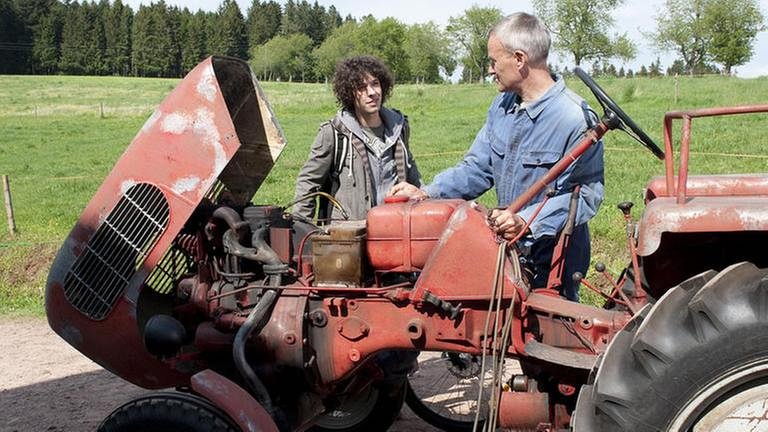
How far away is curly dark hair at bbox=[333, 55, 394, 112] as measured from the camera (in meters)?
4.93

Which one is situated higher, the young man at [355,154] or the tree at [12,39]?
the tree at [12,39]

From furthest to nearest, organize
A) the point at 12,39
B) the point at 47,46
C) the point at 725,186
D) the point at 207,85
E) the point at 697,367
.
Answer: the point at 12,39 < the point at 47,46 < the point at 207,85 < the point at 725,186 < the point at 697,367

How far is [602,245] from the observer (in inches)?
318

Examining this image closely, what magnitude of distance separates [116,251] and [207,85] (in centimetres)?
83

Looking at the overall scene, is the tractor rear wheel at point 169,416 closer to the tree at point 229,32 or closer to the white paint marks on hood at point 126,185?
the white paint marks on hood at point 126,185

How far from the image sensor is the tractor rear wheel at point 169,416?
3244 millimetres

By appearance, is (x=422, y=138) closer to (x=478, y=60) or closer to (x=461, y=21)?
(x=478, y=60)

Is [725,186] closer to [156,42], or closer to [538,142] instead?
[538,142]

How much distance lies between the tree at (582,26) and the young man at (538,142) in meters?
63.7

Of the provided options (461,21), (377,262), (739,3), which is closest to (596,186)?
(377,262)

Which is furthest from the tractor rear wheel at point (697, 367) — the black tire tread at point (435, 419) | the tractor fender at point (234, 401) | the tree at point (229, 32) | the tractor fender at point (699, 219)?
the tree at point (229, 32)

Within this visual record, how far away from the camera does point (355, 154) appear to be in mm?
4879

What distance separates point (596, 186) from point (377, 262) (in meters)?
1.06

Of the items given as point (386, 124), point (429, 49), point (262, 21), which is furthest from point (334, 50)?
point (386, 124)
